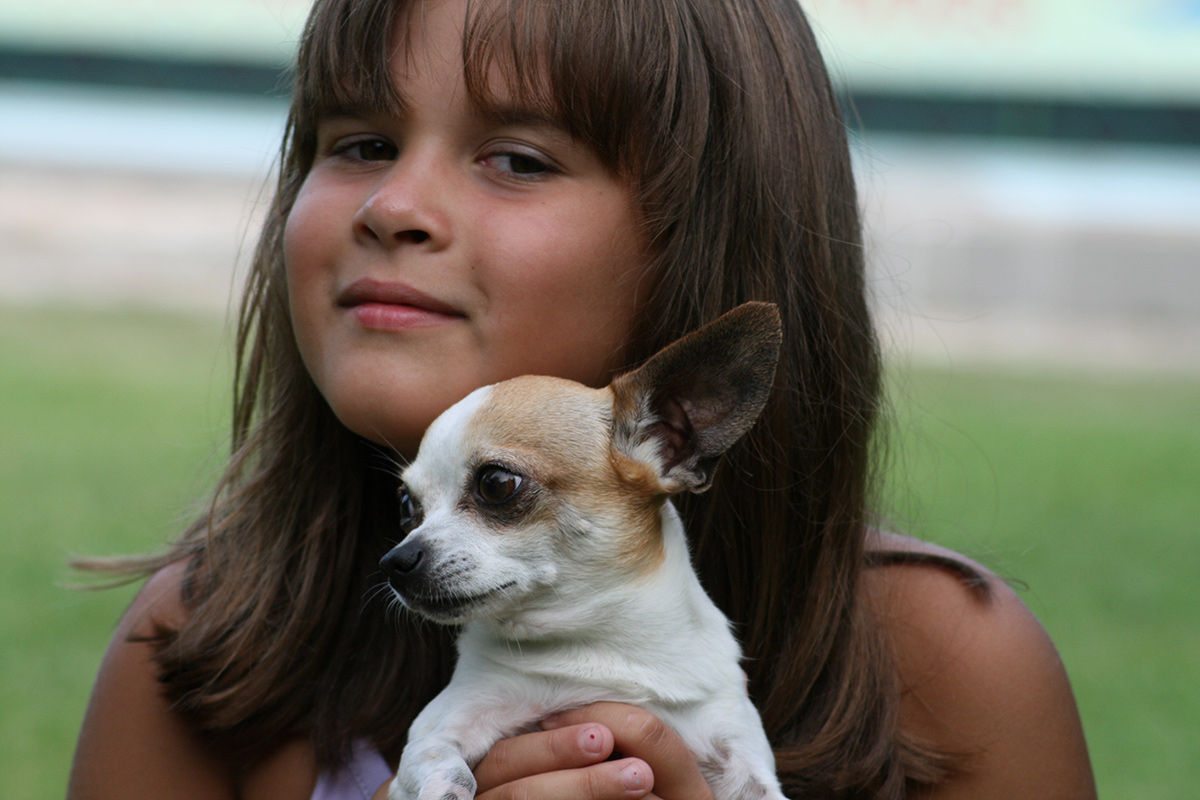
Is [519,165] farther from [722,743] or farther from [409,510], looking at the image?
[722,743]

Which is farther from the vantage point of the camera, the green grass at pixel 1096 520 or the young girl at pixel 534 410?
the green grass at pixel 1096 520

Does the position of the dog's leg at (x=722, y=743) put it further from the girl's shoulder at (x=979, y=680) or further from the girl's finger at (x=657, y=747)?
the girl's shoulder at (x=979, y=680)

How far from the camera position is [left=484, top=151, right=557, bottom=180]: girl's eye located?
1955mm

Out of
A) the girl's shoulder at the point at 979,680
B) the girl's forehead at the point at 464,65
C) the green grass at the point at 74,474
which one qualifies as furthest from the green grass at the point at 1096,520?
the green grass at the point at 74,474

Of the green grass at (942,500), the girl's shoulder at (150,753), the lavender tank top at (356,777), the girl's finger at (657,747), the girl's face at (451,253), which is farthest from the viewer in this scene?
the green grass at (942,500)

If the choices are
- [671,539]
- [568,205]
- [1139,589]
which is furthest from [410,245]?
[1139,589]

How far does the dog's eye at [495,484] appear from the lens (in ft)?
5.77

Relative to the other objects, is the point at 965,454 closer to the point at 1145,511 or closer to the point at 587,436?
the point at 1145,511

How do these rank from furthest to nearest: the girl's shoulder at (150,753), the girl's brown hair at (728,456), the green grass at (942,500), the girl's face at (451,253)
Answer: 1. the green grass at (942,500)
2. the girl's shoulder at (150,753)
3. the girl's brown hair at (728,456)
4. the girl's face at (451,253)

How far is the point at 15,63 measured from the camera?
18.8 meters

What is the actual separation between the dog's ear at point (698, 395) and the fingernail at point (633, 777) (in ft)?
1.34

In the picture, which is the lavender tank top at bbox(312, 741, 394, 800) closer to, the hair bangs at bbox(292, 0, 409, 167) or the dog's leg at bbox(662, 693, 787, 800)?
the dog's leg at bbox(662, 693, 787, 800)

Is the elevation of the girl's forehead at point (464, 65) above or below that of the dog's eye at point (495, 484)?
above

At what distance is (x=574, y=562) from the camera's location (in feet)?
5.82
